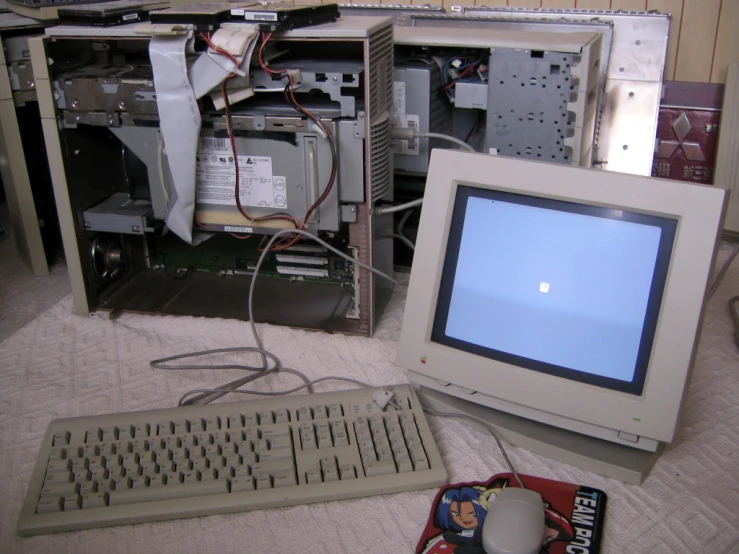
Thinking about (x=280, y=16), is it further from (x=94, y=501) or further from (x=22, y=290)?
(x=22, y=290)

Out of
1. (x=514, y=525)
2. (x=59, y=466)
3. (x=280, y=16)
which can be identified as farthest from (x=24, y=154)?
(x=514, y=525)

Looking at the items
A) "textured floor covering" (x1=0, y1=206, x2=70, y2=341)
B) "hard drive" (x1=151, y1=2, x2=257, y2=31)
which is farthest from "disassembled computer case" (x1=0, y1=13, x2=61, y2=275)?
"hard drive" (x1=151, y1=2, x2=257, y2=31)

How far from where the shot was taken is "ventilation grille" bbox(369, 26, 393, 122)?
1063mm

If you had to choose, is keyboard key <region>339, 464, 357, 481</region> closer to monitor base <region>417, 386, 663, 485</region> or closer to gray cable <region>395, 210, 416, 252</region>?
monitor base <region>417, 386, 663, 485</region>

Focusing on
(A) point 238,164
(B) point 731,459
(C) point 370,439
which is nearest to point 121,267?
(A) point 238,164

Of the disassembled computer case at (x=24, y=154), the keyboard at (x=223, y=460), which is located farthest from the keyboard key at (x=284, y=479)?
the disassembled computer case at (x=24, y=154)

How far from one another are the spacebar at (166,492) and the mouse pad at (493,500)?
237mm

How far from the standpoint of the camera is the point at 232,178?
1161 millimetres

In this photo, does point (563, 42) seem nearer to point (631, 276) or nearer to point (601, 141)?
point (601, 141)

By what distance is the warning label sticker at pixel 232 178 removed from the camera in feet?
3.74

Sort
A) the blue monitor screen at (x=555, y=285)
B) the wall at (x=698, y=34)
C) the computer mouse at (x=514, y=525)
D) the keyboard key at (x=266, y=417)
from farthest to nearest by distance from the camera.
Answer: the wall at (x=698, y=34) → the keyboard key at (x=266, y=417) → the blue monitor screen at (x=555, y=285) → the computer mouse at (x=514, y=525)

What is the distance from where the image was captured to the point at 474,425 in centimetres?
95

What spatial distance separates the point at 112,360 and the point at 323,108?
51 cm

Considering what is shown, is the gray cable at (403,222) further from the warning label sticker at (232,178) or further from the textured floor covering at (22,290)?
the textured floor covering at (22,290)
